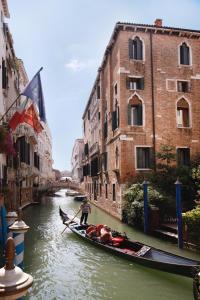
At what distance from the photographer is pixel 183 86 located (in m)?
17.8

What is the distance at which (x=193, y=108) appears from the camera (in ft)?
57.5

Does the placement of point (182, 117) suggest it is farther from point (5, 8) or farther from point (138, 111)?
point (5, 8)

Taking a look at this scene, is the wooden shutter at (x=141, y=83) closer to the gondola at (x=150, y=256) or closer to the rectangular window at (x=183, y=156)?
the rectangular window at (x=183, y=156)

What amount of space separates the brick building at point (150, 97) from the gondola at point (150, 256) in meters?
6.62

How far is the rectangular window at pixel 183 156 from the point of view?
666 inches

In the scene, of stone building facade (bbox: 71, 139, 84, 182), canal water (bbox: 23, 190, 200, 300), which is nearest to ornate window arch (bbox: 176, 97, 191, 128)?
canal water (bbox: 23, 190, 200, 300)

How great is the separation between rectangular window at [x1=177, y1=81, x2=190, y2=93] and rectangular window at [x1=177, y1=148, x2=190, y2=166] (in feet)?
12.1

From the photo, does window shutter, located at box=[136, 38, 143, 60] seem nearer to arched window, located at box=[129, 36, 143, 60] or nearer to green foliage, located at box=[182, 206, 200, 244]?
arched window, located at box=[129, 36, 143, 60]

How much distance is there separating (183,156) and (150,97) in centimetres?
406

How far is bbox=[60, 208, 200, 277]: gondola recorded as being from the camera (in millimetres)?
6496

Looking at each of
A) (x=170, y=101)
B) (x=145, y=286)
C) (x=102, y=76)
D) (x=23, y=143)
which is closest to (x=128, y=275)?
(x=145, y=286)

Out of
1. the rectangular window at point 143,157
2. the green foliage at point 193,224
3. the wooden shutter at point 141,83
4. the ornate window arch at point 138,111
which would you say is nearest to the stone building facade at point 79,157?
the rectangular window at point 143,157

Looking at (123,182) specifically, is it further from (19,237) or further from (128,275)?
(19,237)

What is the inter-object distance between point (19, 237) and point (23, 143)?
1499cm
